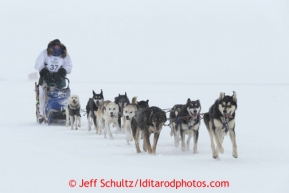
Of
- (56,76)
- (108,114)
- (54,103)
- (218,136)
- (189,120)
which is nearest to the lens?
(218,136)

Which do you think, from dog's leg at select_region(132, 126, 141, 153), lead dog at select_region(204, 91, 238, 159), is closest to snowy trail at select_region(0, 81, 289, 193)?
dog's leg at select_region(132, 126, 141, 153)

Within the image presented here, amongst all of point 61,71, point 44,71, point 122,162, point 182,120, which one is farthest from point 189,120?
point 44,71

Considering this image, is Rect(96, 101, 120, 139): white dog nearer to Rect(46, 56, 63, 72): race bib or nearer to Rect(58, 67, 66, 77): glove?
Rect(58, 67, 66, 77): glove

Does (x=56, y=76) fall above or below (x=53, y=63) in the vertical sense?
below

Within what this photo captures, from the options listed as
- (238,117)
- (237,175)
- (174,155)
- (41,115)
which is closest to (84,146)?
(174,155)

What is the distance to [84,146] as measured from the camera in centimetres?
653

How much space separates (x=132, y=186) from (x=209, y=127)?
180cm

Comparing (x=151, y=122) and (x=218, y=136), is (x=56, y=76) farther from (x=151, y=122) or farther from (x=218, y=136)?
(x=218, y=136)

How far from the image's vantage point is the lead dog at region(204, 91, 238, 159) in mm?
5281

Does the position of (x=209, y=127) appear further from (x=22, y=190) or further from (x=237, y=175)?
(x=22, y=190)

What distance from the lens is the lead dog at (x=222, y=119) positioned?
208 inches

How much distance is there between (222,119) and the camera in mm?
5359

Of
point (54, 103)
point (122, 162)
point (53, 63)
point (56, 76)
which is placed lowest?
point (122, 162)

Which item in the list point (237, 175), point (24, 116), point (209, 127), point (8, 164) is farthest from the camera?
point (24, 116)
